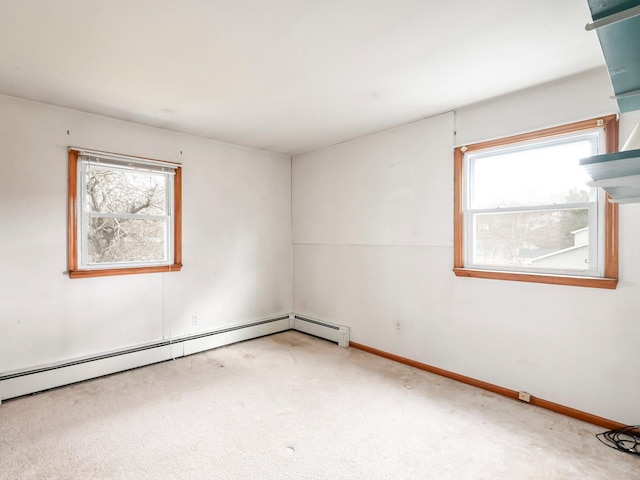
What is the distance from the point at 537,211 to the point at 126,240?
12.4 feet

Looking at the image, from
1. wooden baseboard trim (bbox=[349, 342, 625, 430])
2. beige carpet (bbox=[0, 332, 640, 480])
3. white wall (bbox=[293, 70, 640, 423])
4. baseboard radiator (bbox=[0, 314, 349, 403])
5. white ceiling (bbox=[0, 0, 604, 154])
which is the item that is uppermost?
white ceiling (bbox=[0, 0, 604, 154])

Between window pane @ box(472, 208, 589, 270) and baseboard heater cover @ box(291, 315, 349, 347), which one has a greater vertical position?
window pane @ box(472, 208, 589, 270)

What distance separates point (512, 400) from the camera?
2635 millimetres

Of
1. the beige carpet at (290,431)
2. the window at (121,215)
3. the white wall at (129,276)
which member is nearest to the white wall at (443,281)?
the beige carpet at (290,431)

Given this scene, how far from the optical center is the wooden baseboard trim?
2283mm

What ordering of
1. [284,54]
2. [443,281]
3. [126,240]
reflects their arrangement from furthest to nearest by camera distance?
[126,240] → [443,281] → [284,54]

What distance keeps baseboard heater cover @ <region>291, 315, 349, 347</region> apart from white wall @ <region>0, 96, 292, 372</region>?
29 cm

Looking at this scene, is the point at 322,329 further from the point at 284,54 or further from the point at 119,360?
the point at 284,54

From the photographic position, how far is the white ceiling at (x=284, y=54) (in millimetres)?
1704

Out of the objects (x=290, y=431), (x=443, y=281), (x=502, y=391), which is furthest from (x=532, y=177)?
(x=290, y=431)

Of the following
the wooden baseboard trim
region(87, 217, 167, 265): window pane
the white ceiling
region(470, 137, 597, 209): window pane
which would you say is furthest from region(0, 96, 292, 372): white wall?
region(470, 137, 597, 209): window pane

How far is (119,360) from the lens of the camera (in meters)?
3.20

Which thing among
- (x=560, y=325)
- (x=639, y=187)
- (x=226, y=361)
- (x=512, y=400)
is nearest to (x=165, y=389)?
(x=226, y=361)

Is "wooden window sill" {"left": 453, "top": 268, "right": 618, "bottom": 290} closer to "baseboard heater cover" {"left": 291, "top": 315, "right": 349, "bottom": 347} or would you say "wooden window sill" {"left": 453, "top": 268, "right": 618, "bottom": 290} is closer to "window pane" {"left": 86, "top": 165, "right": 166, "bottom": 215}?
"baseboard heater cover" {"left": 291, "top": 315, "right": 349, "bottom": 347}
